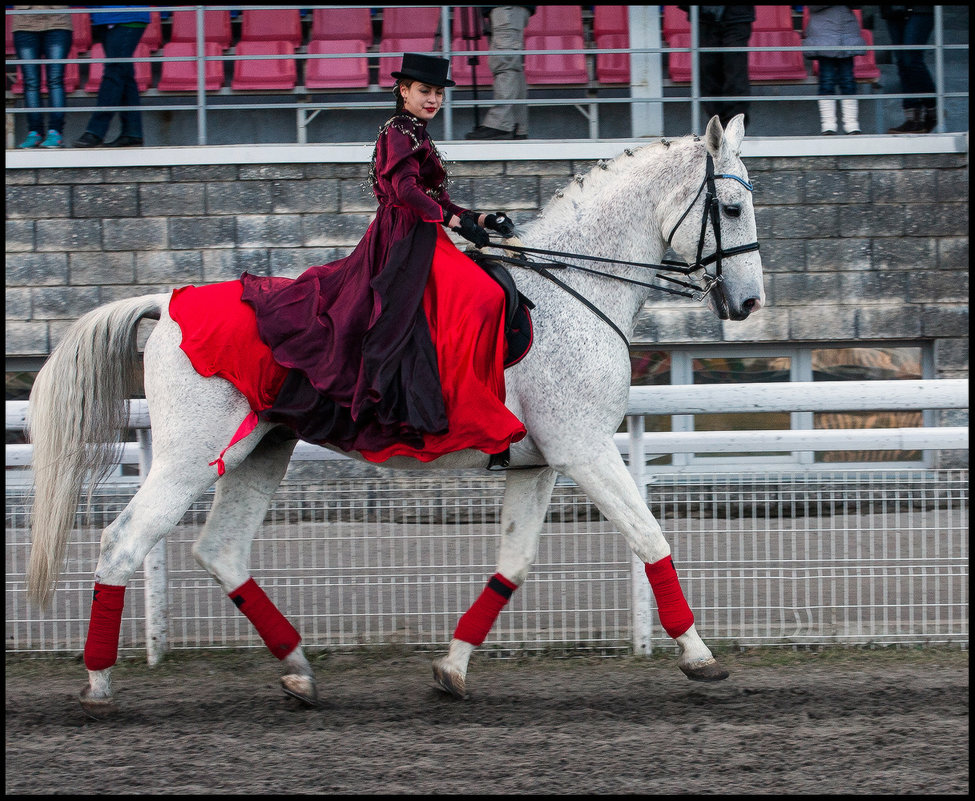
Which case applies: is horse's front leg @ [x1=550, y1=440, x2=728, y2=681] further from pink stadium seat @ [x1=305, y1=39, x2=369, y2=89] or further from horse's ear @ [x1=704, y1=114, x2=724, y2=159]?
pink stadium seat @ [x1=305, y1=39, x2=369, y2=89]

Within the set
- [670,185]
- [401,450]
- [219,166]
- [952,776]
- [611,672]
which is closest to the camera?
[952,776]

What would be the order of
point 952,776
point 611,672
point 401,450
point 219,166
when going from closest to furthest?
point 952,776
point 401,450
point 611,672
point 219,166

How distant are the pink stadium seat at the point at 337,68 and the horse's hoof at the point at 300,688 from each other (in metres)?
6.83

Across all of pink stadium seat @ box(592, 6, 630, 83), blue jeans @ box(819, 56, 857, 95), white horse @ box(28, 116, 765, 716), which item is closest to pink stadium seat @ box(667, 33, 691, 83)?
pink stadium seat @ box(592, 6, 630, 83)

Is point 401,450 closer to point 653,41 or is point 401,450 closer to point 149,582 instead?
point 149,582

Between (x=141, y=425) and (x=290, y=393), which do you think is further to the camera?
(x=141, y=425)

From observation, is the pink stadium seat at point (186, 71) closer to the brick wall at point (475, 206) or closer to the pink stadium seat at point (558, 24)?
the brick wall at point (475, 206)

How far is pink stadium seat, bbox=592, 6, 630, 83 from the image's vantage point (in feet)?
32.9

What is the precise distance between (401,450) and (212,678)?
4.72 ft

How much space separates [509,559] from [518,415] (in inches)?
24.7

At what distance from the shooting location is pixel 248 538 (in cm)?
458

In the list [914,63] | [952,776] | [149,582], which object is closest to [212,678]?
[149,582]

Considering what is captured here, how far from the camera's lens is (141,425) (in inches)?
192

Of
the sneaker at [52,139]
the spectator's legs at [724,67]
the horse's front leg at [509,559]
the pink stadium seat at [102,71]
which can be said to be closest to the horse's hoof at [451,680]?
the horse's front leg at [509,559]
